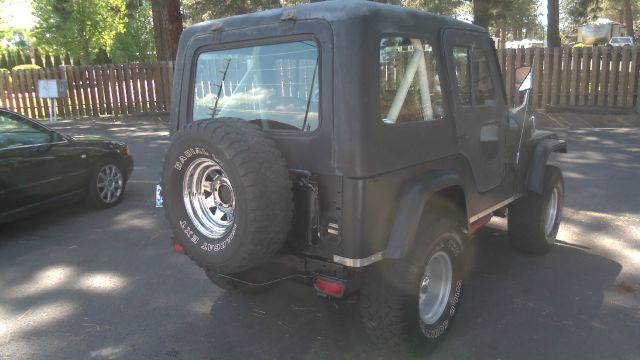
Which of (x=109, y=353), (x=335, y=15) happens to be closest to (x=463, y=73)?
(x=335, y=15)

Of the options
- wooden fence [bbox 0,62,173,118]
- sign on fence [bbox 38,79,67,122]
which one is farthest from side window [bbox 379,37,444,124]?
sign on fence [bbox 38,79,67,122]

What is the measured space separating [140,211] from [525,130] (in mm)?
4540

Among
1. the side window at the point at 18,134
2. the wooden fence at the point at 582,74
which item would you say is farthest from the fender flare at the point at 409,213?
the wooden fence at the point at 582,74

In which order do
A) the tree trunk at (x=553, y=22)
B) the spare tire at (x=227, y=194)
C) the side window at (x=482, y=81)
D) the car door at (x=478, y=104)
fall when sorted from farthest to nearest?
the tree trunk at (x=553, y=22)
the side window at (x=482, y=81)
the car door at (x=478, y=104)
the spare tire at (x=227, y=194)

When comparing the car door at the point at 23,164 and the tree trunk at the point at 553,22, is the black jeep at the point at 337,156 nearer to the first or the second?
the car door at the point at 23,164

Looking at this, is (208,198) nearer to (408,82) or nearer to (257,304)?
(257,304)

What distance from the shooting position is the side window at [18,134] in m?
5.59

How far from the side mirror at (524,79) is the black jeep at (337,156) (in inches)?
24.5

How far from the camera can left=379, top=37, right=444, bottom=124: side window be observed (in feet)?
9.73

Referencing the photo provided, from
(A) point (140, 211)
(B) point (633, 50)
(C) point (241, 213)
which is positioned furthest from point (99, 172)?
(B) point (633, 50)

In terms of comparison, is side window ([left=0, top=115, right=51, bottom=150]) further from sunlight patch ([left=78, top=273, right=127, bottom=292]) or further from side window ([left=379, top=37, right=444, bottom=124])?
side window ([left=379, top=37, right=444, bottom=124])

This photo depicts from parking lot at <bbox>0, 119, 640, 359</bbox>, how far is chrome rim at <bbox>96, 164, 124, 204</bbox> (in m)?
0.66

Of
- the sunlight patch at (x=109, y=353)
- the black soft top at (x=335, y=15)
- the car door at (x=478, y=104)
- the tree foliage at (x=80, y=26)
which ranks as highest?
the tree foliage at (x=80, y=26)

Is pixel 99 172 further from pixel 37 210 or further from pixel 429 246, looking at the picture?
pixel 429 246
